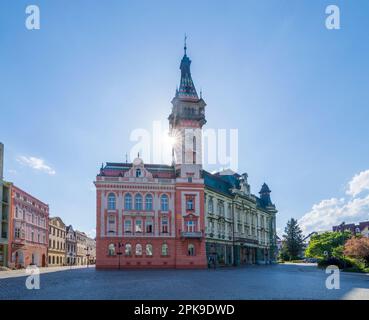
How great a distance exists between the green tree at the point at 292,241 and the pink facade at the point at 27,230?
168ft

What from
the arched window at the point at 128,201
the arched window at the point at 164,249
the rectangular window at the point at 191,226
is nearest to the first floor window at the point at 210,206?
the rectangular window at the point at 191,226

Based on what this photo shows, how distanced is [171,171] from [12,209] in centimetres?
2108

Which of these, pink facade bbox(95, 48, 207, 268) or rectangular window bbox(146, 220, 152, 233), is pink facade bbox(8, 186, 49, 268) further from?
rectangular window bbox(146, 220, 152, 233)

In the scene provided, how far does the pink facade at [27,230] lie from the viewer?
2007 inches

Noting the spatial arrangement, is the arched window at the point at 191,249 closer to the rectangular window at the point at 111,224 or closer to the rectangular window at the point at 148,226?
the rectangular window at the point at 148,226

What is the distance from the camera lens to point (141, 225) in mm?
47000

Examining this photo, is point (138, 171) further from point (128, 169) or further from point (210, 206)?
point (210, 206)

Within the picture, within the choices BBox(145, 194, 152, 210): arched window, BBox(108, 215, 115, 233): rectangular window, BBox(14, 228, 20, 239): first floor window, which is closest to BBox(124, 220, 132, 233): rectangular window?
BBox(108, 215, 115, 233): rectangular window

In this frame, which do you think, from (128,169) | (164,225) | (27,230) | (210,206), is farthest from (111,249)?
(27,230)

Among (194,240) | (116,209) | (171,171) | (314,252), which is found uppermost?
(171,171)

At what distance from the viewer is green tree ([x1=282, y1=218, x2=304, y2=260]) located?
8712cm

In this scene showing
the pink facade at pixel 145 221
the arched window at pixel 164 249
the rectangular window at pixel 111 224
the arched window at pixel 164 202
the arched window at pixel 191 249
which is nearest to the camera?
the pink facade at pixel 145 221
